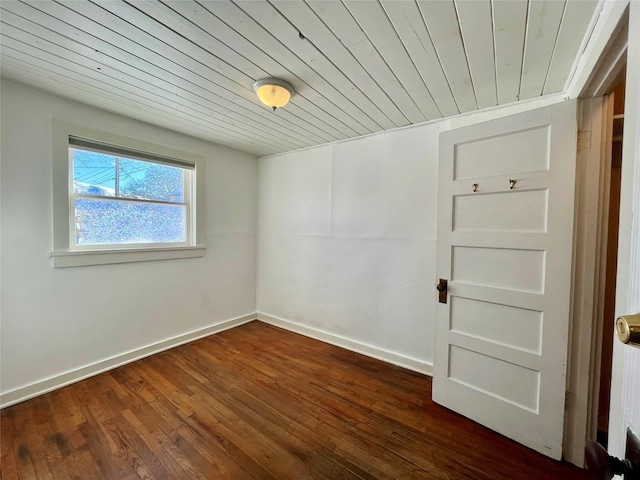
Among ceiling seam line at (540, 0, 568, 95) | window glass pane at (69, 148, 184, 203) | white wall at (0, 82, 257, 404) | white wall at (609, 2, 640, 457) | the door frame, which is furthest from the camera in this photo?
window glass pane at (69, 148, 184, 203)

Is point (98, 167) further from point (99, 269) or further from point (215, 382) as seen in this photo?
point (215, 382)

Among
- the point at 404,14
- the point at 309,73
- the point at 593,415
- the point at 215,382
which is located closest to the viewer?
the point at 404,14

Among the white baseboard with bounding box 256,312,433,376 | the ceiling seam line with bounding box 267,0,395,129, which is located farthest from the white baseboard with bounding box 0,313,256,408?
the ceiling seam line with bounding box 267,0,395,129

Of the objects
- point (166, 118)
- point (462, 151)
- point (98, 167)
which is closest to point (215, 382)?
point (98, 167)

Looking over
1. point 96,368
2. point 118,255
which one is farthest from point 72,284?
point 96,368

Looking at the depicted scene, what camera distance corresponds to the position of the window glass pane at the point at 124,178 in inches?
86.5

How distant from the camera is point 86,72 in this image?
1662 millimetres

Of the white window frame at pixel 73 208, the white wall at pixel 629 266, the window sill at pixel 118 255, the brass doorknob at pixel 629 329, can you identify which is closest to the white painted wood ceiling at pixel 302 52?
the white window frame at pixel 73 208

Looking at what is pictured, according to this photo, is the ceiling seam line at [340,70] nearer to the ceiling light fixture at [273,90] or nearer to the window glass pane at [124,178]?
the ceiling light fixture at [273,90]

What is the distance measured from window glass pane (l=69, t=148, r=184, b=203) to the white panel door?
269 centimetres

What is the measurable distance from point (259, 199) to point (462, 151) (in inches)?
102

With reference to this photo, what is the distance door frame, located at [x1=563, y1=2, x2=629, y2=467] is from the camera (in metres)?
1.39

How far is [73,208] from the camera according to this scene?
7.05 feet

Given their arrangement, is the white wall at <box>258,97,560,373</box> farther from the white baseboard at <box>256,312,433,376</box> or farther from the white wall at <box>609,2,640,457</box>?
the white wall at <box>609,2,640,457</box>
